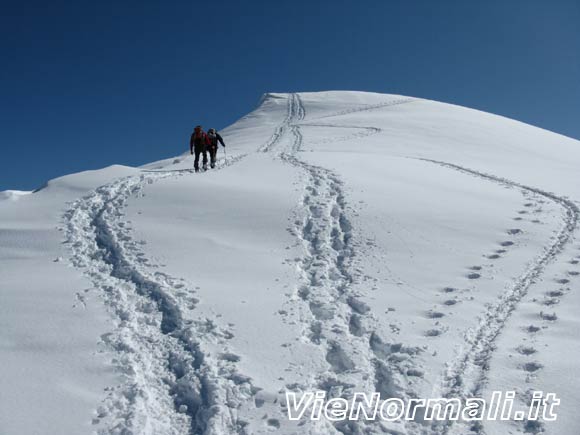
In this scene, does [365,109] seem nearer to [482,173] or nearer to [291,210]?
[482,173]

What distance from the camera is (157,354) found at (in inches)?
237

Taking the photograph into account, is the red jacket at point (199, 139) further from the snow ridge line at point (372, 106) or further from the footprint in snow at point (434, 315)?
the snow ridge line at point (372, 106)

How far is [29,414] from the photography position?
15.9 feet

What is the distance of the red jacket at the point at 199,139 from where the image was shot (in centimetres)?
1567

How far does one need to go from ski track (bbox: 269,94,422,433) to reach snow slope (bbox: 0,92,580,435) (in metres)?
0.03

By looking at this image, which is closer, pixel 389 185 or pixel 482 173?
pixel 389 185

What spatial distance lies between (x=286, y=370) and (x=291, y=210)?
5.76 m

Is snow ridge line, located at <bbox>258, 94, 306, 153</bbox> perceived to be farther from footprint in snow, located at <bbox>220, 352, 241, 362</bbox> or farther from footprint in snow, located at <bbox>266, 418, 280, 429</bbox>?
footprint in snow, located at <bbox>266, 418, 280, 429</bbox>

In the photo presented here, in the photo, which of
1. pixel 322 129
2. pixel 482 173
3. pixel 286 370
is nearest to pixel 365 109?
pixel 322 129

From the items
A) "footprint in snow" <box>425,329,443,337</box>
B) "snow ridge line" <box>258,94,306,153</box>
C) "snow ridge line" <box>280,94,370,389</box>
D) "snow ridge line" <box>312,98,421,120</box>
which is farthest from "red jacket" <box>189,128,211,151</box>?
"snow ridge line" <box>312,98,421,120</box>

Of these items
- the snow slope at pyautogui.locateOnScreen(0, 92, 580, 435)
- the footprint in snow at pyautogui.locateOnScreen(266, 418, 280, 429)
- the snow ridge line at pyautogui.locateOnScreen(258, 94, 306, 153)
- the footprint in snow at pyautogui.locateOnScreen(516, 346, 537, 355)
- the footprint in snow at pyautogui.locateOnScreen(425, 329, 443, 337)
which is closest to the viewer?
the footprint in snow at pyautogui.locateOnScreen(266, 418, 280, 429)

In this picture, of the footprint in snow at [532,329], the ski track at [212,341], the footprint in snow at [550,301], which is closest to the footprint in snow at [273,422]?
the ski track at [212,341]

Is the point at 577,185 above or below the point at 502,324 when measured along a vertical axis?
above

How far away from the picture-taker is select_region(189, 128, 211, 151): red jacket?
51.4ft
